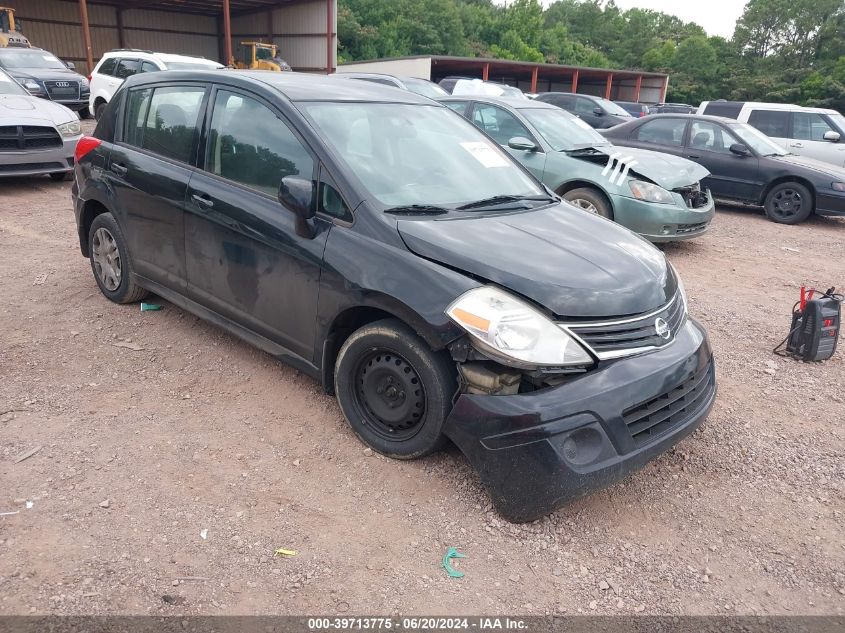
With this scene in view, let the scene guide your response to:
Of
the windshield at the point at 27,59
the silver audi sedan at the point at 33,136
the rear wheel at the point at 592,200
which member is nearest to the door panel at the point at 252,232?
the rear wheel at the point at 592,200

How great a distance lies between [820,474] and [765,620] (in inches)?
50.9

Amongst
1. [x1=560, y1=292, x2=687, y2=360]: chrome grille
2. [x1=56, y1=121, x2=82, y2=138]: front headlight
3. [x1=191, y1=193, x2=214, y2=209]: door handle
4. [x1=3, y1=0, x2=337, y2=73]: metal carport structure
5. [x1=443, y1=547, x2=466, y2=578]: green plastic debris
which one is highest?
[x1=3, y1=0, x2=337, y2=73]: metal carport structure

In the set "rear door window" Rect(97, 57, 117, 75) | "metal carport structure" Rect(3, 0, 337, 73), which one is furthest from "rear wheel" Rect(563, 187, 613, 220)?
"metal carport structure" Rect(3, 0, 337, 73)

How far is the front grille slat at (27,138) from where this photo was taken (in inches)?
324

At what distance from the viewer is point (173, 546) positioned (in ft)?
8.63

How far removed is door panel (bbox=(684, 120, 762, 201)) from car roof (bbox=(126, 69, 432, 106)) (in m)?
7.53

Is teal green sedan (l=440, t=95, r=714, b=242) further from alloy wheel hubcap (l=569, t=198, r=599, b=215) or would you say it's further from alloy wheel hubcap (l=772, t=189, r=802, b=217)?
alloy wheel hubcap (l=772, t=189, r=802, b=217)

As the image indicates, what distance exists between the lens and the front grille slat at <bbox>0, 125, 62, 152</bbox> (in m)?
8.23

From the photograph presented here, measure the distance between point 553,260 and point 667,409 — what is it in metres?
0.86

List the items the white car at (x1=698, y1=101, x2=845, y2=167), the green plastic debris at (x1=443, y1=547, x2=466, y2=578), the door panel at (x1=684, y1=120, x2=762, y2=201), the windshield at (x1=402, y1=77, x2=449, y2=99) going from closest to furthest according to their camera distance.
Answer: the green plastic debris at (x1=443, y1=547, x2=466, y2=578) → the door panel at (x1=684, y1=120, x2=762, y2=201) → the white car at (x1=698, y1=101, x2=845, y2=167) → the windshield at (x1=402, y1=77, x2=449, y2=99)

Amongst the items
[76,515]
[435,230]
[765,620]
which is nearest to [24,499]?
[76,515]

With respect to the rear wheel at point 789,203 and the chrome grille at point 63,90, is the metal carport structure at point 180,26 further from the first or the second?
the rear wheel at point 789,203

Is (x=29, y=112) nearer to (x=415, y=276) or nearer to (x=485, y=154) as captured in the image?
(x=485, y=154)

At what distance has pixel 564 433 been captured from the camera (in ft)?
8.57
